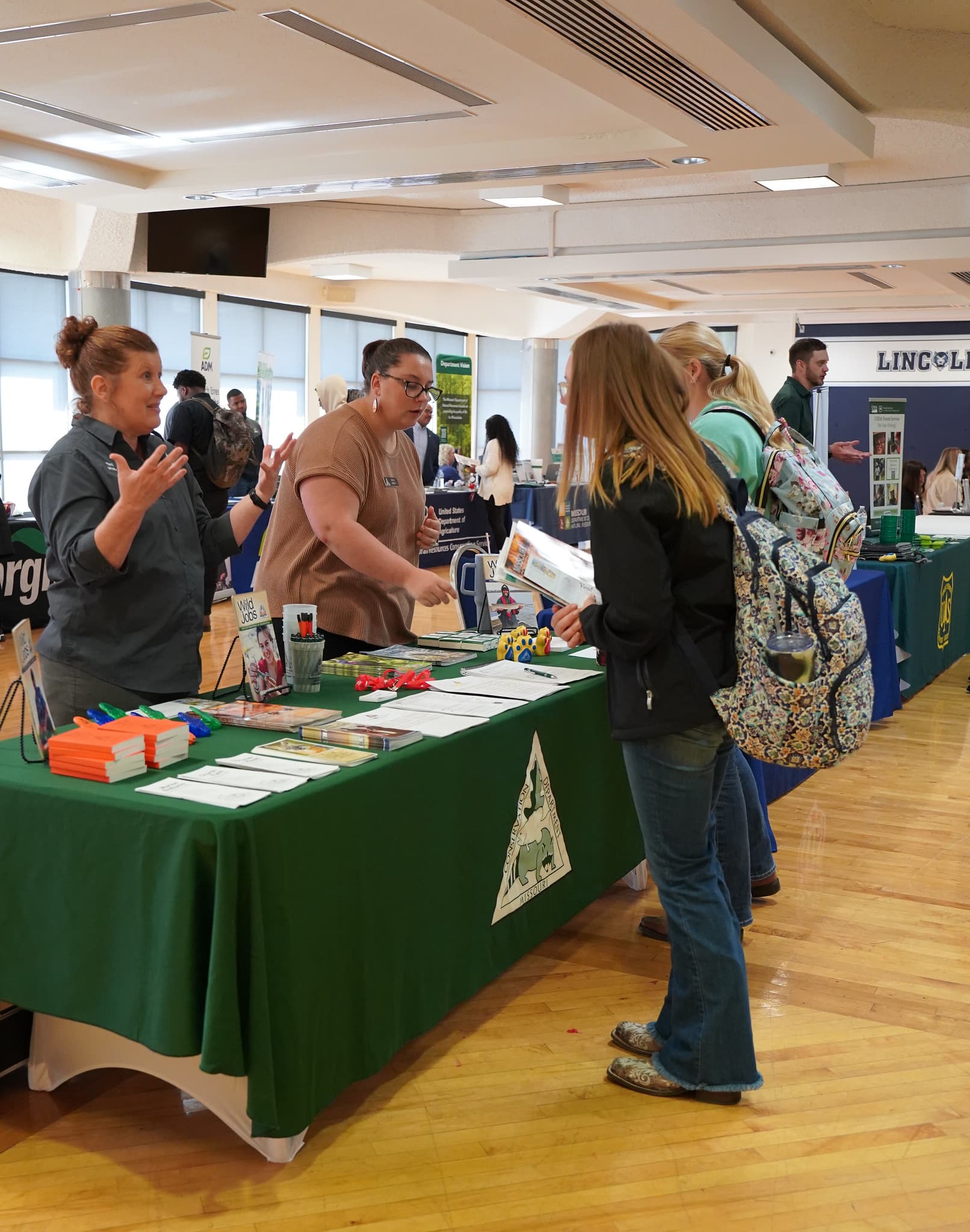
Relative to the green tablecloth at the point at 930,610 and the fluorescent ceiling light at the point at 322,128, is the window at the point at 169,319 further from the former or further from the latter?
the green tablecloth at the point at 930,610

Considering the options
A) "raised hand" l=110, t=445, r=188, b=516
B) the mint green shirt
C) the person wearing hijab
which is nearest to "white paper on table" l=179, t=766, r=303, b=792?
"raised hand" l=110, t=445, r=188, b=516

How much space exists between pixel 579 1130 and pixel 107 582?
1.35 metres

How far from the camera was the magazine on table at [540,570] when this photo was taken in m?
2.54

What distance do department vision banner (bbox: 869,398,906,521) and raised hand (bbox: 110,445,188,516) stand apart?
5073mm

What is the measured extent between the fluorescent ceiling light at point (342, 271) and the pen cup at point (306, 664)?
1138 cm

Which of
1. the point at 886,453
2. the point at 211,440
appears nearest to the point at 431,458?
the point at 886,453

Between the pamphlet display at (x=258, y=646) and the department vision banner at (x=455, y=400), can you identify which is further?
the department vision banner at (x=455, y=400)

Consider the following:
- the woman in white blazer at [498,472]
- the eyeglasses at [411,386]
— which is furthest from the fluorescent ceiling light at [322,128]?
Answer: the eyeglasses at [411,386]

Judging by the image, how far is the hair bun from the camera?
2.34 metres

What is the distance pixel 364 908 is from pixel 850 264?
10.2m

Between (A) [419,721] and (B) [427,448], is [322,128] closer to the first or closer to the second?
(B) [427,448]

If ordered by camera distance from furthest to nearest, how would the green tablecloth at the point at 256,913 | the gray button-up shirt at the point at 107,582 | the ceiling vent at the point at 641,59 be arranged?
the ceiling vent at the point at 641,59 → the gray button-up shirt at the point at 107,582 → the green tablecloth at the point at 256,913

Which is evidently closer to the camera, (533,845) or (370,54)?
(533,845)

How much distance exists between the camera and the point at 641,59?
4922mm
